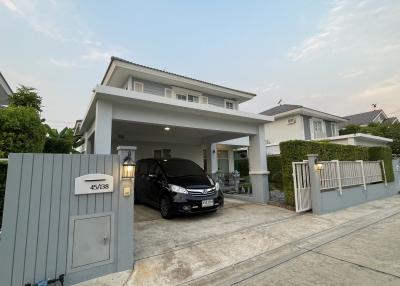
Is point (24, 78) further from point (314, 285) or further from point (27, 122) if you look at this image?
point (314, 285)

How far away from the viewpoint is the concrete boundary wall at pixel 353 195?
7.25m

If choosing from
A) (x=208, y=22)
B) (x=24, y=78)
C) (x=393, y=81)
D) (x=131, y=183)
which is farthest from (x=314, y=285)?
(x=393, y=81)

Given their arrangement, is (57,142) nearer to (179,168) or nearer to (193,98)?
(179,168)

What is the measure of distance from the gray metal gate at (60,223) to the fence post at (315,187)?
599cm

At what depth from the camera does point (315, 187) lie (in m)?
6.99

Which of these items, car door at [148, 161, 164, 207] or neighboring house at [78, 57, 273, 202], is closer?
neighboring house at [78, 57, 273, 202]

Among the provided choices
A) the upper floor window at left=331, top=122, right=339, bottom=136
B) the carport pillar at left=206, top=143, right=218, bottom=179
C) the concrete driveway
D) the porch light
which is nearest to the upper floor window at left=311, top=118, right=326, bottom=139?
the upper floor window at left=331, top=122, right=339, bottom=136

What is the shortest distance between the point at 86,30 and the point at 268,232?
11.6 m

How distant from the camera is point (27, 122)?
3.82 m

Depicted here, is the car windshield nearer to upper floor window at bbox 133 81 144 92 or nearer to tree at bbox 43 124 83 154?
tree at bbox 43 124 83 154

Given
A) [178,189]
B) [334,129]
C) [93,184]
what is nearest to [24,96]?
[93,184]

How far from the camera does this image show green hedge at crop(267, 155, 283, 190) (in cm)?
1368

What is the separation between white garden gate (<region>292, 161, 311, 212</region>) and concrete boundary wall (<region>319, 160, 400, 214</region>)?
42 centimetres

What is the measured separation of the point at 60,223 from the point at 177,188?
10.8 feet
